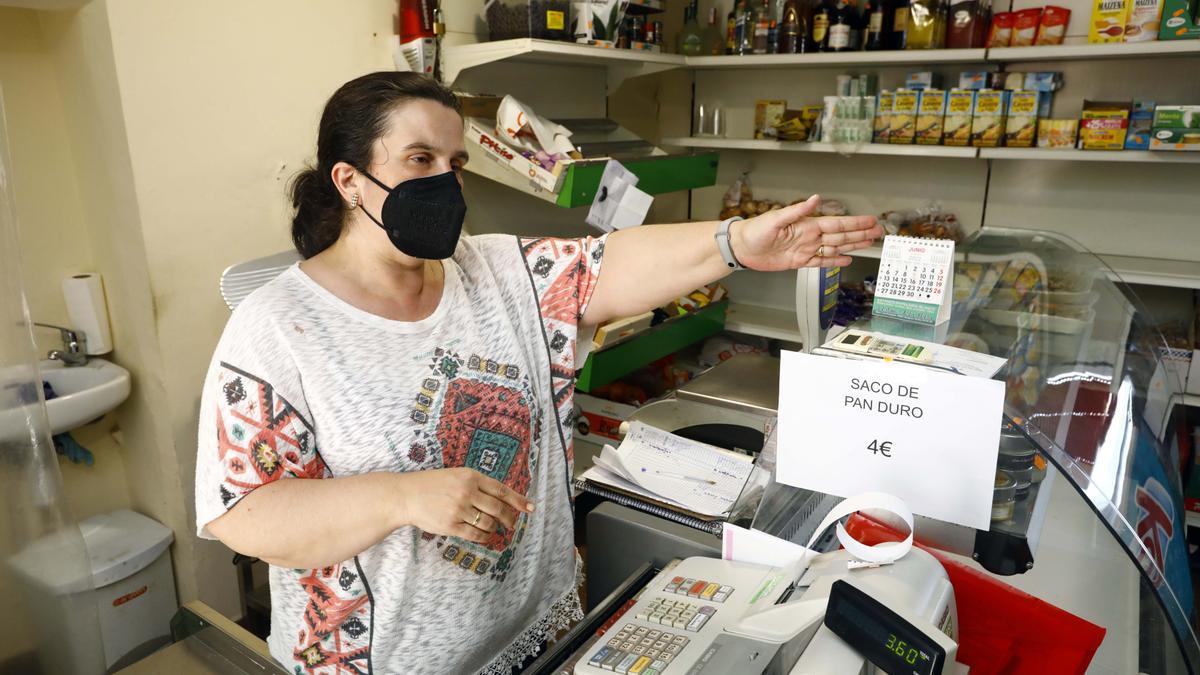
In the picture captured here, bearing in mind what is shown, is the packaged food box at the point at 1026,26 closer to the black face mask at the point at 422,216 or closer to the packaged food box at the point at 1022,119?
the packaged food box at the point at 1022,119

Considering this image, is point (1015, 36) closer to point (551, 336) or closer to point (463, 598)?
point (551, 336)

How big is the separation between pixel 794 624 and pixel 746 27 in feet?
9.95

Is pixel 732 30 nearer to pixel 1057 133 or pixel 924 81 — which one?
pixel 924 81

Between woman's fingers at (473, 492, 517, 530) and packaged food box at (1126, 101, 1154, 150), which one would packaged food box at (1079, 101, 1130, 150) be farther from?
woman's fingers at (473, 492, 517, 530)

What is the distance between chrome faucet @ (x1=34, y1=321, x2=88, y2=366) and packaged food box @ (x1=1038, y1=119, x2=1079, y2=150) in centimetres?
327

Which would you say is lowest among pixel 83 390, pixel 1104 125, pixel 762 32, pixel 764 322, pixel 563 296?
pixel 764 322

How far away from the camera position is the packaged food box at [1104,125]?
2.61m

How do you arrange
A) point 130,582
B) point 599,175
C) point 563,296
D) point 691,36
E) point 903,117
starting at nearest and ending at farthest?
point 563,296
point 130,582
point 599,175
point 903,117
point 691,36

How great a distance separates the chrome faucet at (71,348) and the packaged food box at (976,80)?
3183 mm

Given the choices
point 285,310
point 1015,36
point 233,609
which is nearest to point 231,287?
point 285,310

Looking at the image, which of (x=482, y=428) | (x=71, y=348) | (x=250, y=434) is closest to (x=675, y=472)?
(x=482, y=428)

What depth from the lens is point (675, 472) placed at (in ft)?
4.47

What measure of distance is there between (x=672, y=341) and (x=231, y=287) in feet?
6.13

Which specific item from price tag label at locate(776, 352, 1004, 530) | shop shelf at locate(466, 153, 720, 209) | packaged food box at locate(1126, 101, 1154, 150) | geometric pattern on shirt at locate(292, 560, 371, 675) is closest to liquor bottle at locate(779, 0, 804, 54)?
shop shelf at locate(466, 153, 720, 209)
